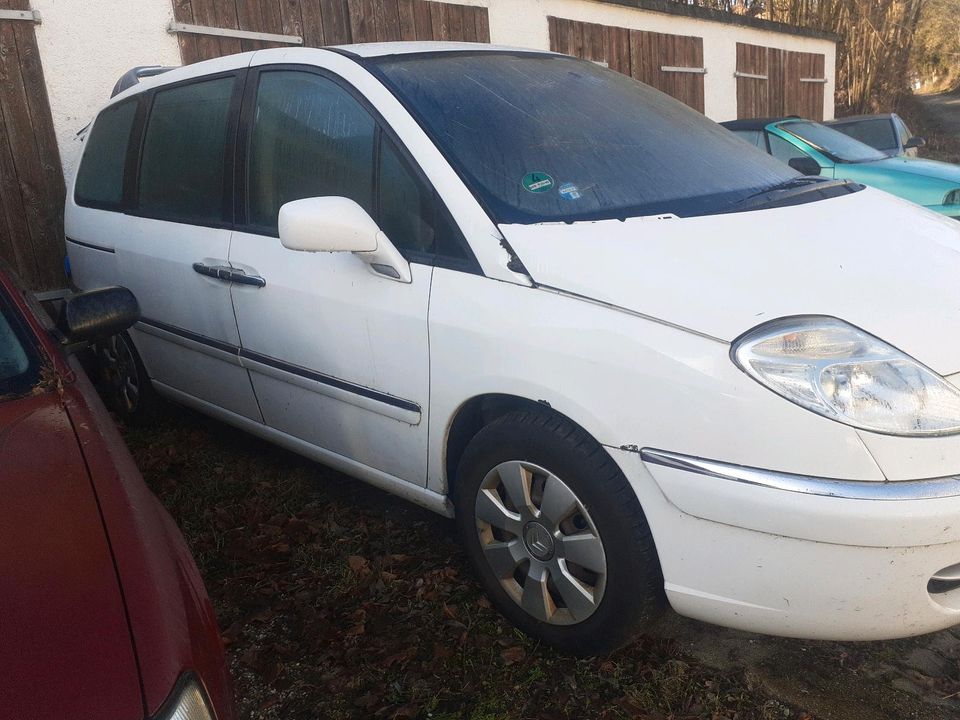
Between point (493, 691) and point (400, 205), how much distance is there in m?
1.39

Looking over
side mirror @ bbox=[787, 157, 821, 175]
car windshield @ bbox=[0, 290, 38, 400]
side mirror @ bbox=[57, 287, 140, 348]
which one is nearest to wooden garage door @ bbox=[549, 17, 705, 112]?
side mirror @ bbox=[787, 157, 821, 175]

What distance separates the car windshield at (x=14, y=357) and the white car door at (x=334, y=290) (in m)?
0.86

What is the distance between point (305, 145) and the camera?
2930mm

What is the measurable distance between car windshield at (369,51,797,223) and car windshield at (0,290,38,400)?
1215 mm

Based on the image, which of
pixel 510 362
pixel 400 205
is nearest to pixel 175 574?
pixel 510 362

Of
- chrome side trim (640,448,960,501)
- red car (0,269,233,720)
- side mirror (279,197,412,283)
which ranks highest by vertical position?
side mirror (279,197,412,283)

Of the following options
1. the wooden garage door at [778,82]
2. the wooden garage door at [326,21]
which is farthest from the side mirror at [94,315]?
the wooden garage door at [778,82]

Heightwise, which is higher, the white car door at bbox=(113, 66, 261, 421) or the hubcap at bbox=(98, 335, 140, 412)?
the white car door at bbox=(113, 66, 261, 421)

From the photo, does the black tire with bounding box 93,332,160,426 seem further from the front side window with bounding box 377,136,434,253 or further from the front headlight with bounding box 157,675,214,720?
the front headlight with bounding box 157,675,214,720

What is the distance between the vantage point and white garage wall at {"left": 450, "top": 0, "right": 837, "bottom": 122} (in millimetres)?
8367

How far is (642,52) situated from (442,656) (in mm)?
9098

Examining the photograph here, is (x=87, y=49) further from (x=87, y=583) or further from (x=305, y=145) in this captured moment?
(x=87, y=583)

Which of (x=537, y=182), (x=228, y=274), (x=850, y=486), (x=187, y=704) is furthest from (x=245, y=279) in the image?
(x=850, y=486)

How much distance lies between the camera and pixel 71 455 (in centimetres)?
175
